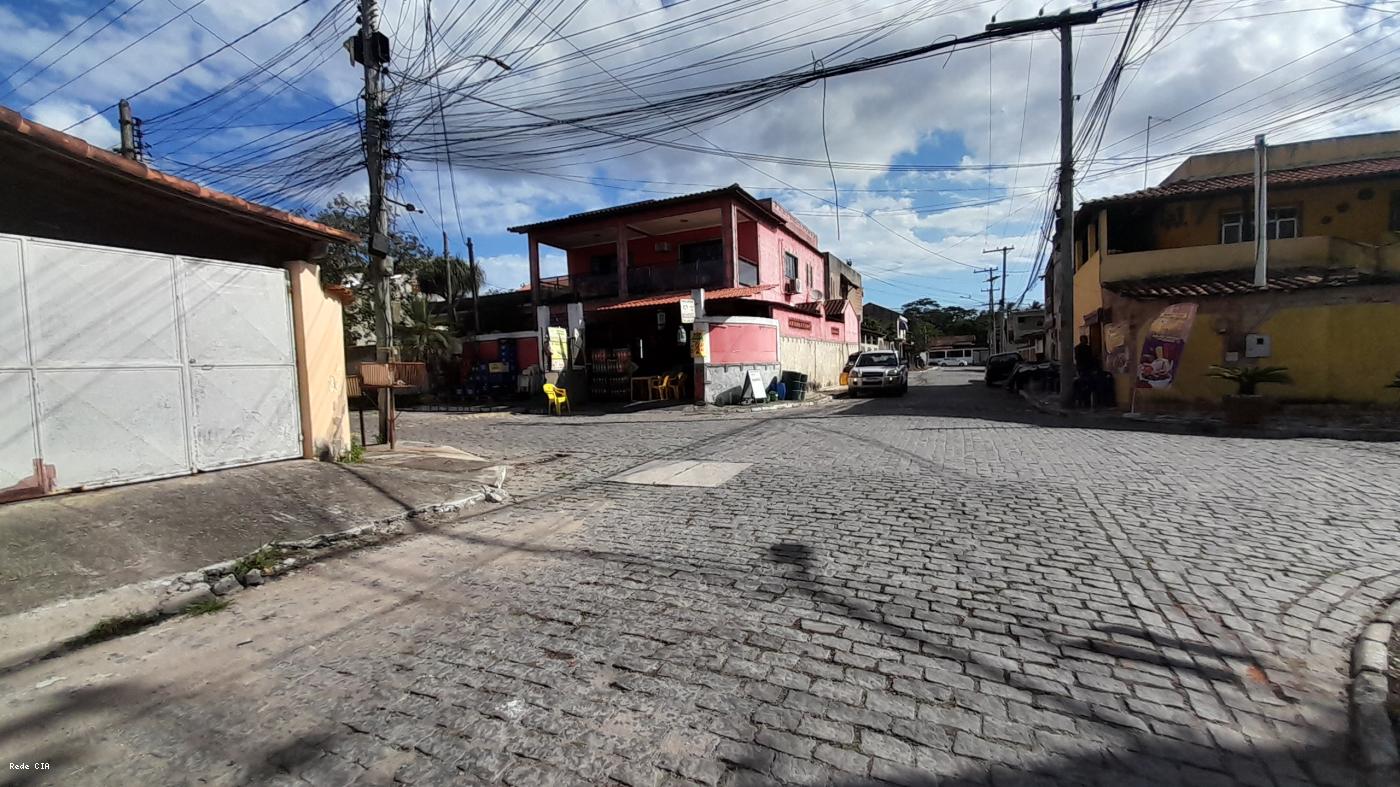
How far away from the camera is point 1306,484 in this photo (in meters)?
6.62

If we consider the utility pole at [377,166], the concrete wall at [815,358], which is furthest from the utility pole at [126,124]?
the concrete wall at [815,358]

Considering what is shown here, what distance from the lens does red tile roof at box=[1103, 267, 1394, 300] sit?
12.3 metres

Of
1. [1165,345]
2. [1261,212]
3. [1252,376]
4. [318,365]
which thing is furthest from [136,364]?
[1261,212]

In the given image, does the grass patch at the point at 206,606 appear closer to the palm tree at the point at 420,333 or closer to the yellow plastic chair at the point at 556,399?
the yellow plastic chair at the point at 556,399

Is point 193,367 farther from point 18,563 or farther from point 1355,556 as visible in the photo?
point 1355,556

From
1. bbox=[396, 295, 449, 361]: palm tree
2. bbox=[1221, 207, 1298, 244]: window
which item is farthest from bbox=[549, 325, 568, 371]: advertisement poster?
bbox=[1221, 207, 1298, 244]: window

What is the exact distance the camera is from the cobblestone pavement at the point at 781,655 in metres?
2.39

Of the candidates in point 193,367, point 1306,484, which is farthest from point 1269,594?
point 193,367

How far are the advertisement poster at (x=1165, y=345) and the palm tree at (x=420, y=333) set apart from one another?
23.2m

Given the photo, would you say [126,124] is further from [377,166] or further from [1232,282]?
[1232,282]

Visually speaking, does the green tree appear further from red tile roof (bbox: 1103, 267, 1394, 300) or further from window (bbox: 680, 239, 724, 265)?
red tile roof (bbox: 1103, 267, 1394, 300)

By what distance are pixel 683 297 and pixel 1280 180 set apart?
53.2 feet

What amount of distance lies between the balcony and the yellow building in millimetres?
24

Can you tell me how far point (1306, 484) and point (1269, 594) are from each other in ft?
14.1
